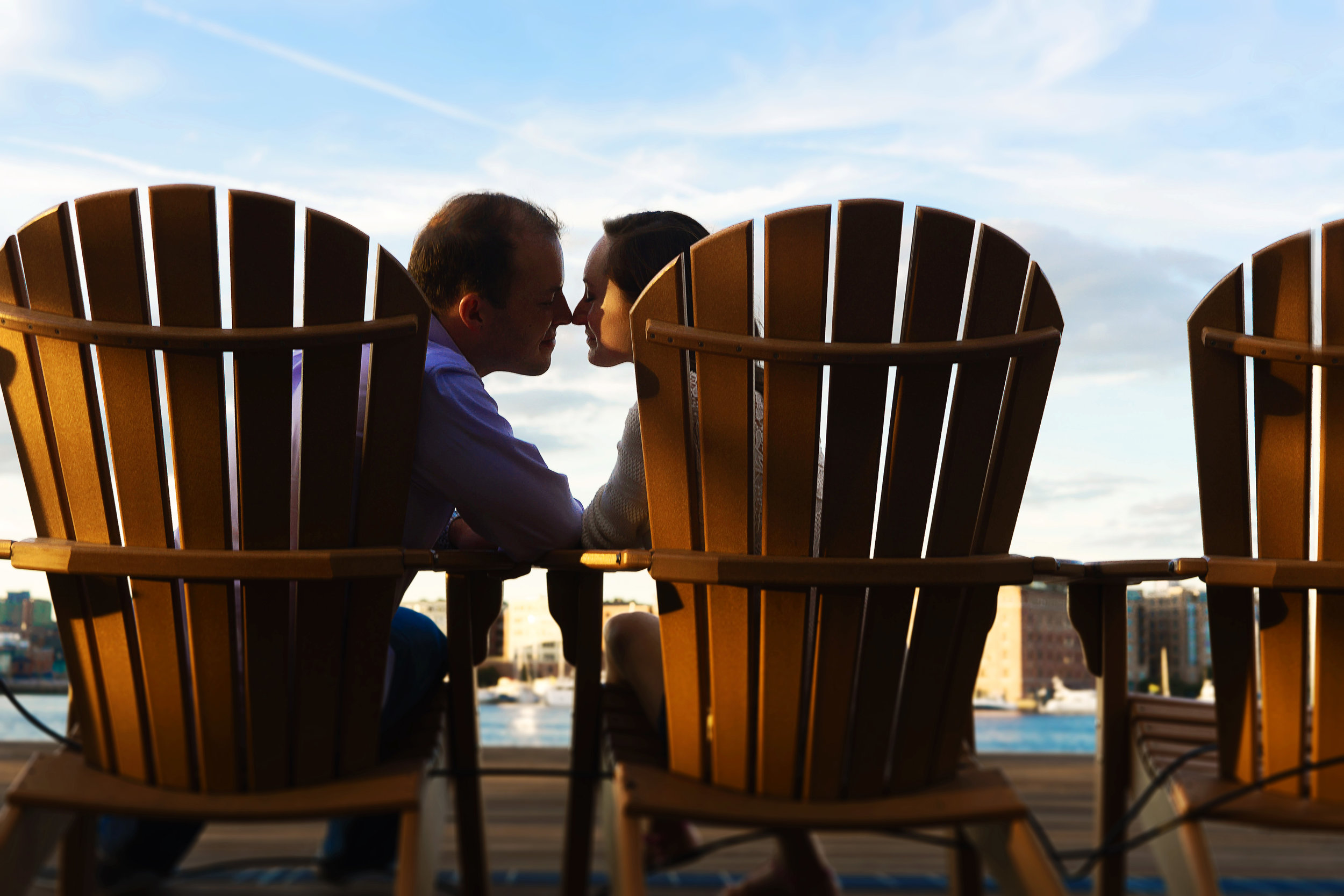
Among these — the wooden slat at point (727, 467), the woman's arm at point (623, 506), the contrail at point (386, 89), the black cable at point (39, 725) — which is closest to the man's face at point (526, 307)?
the woman's arm at point (623, 506)

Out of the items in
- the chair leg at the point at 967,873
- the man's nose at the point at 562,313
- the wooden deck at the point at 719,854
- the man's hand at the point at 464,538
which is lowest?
the wooden deck at the point at 719,854

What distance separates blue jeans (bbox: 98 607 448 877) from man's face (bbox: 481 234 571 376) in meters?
0.61

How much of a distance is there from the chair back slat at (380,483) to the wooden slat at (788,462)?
496 millimetres

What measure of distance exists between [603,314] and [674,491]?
1.14m

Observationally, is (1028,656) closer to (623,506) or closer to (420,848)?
(623,506)

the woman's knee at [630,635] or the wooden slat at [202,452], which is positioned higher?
the wooden slat at [202,452]

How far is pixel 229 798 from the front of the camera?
4.50 ft

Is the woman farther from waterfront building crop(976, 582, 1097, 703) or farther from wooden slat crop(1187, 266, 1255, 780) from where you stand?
waterfront building crop(976, 582, 1097, 703)

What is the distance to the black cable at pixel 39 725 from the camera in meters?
1.48

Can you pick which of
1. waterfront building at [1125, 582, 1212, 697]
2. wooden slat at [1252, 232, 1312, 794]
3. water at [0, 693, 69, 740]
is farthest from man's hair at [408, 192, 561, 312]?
waterfront building at [1125, 582, 1212, 697]

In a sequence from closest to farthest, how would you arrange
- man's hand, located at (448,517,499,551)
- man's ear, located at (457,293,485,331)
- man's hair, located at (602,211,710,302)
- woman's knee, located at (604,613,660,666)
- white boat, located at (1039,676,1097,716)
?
woman's knee, located at (604,613,660,666) < man's hand, located at (448,517,499,551) < man's ear, located at (457,293,485,331) < man's hair, located at (602,211,710,302) < white boat, located at (1039,676,1097,716)

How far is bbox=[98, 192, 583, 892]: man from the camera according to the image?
5.16 feet

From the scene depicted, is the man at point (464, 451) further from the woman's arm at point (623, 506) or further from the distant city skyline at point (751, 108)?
the distant city skyline at point (751, 108)

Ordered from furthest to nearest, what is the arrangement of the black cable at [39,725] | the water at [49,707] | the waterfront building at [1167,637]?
1. the waterfront building at [1167,637]
2. the water at [49,707]
3. the black cable at [39,725]
